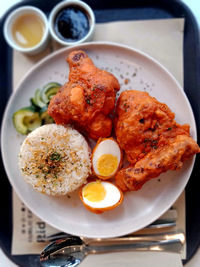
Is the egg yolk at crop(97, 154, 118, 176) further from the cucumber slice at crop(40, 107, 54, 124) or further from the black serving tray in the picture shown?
the black serving tray

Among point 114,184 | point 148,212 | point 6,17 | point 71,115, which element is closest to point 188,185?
point 148,212

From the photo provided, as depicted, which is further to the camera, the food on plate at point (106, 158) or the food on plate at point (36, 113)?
the food on plate at point (36, 113)

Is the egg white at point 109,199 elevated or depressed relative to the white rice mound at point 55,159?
depressed

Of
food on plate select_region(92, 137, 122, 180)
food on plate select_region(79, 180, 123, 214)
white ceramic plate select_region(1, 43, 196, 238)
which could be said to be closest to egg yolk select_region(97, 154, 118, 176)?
food on plate select_region(92, 137, 122, 180)

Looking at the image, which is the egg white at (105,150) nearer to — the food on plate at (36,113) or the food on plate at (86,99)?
the food on plate at (86,99)

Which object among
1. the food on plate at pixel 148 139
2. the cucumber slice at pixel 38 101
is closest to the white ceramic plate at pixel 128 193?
the cucumber slice at pixel 38 101

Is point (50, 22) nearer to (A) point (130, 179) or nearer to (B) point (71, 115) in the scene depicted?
(B) point (71, 115)

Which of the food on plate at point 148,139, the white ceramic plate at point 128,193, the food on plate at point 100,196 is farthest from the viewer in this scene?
the white ceramic plate at point 128,193

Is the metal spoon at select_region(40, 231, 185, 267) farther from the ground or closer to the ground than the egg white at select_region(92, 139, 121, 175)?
closer to the ground
